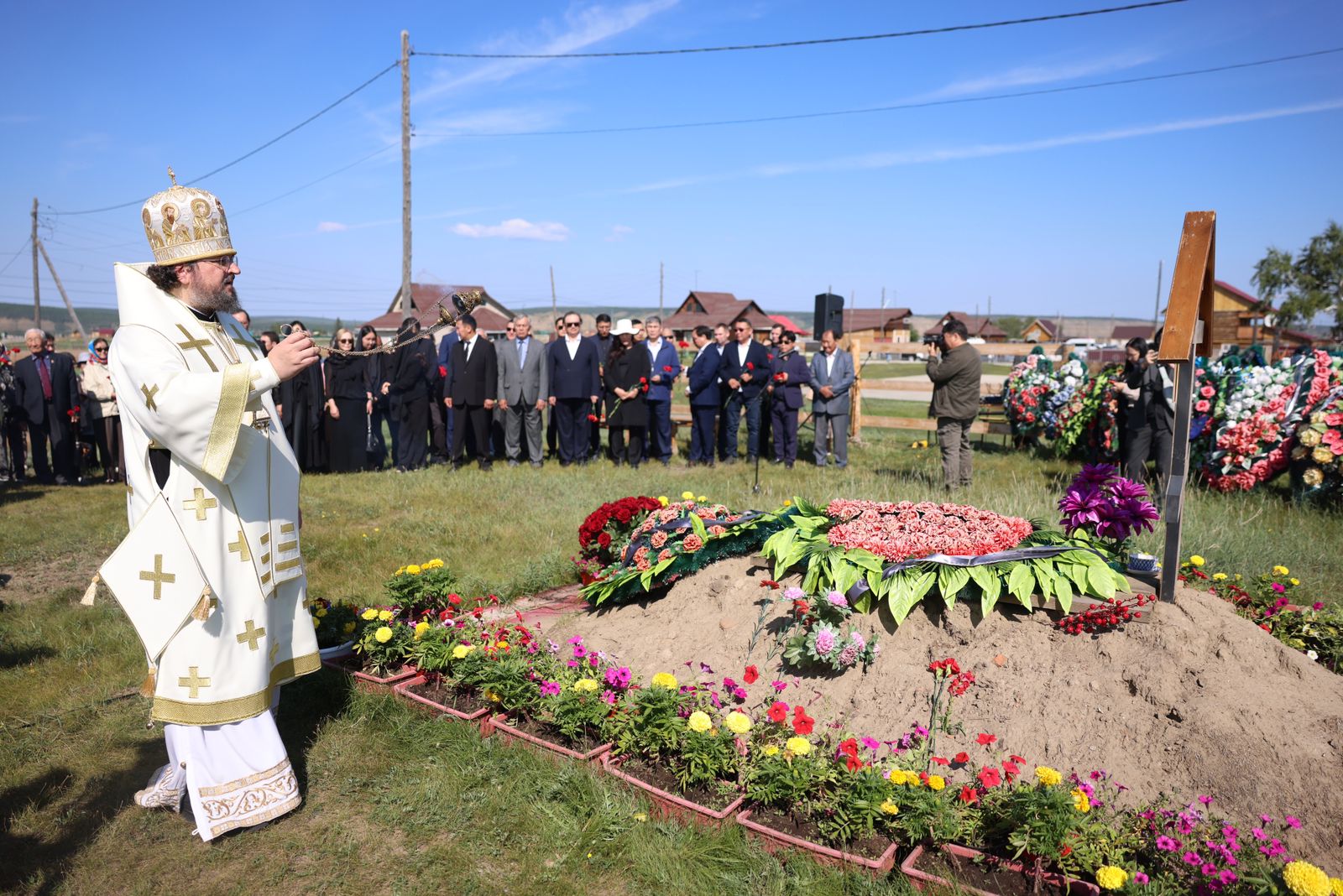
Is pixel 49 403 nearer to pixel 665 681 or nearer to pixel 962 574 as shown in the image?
pixel 665 681

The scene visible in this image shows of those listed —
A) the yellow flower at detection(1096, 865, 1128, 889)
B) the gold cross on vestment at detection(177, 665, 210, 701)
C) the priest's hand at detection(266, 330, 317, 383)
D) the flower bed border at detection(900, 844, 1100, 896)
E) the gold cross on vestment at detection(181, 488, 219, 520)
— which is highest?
the priest's hand at detection(266, 330, 317, 383)

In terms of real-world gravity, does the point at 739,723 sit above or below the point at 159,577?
below

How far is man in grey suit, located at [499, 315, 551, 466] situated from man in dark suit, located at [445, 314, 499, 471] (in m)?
0.19

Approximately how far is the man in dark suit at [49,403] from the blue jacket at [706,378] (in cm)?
905

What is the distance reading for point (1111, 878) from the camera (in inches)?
109

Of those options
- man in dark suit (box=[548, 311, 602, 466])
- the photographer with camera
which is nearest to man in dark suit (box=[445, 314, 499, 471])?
man in dark suit (box=[548, 311, 602, 466])

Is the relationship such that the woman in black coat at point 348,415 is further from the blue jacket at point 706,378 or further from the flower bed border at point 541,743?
the flower bed border at point 541,743

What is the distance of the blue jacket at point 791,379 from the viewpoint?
1265cm

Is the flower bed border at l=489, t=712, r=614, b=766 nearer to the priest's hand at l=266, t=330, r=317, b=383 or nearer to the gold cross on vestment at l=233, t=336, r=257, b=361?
the priest's hand at l=266, t=330, r=317, b=383

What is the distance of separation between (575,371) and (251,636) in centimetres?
928

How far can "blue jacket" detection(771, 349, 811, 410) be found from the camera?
498 inches

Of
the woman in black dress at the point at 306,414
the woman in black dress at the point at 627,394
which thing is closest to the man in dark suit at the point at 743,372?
the woman in black dress at the point at 627,394

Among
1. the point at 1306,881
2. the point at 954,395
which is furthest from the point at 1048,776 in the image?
the point at 954,395

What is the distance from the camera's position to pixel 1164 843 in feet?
9.59
